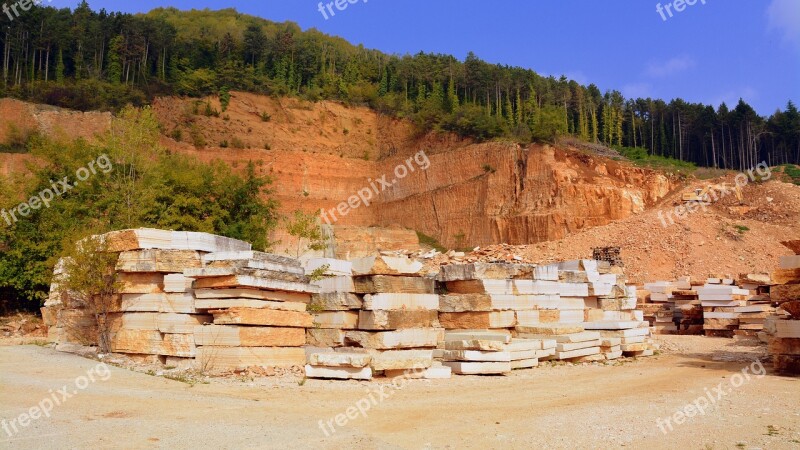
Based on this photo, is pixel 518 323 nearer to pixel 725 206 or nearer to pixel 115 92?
pixel 725 206

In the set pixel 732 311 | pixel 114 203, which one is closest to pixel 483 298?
pixel 732 311

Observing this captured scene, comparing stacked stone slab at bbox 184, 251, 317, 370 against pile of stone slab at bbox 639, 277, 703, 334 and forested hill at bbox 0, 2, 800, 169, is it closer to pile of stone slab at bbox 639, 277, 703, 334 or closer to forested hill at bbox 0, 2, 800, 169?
pile of stone slab at bbox 639, 277, 703, 334

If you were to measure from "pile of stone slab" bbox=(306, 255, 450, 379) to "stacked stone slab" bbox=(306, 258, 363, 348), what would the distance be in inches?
0.7

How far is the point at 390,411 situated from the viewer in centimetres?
737

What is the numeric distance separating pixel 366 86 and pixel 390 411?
7114cm

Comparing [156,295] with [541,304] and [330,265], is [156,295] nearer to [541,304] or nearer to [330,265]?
[330,265]

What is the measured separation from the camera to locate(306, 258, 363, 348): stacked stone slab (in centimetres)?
1055

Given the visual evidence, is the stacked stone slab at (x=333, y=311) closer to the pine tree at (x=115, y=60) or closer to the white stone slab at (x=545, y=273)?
the white stone slab at (x=545, y=273)

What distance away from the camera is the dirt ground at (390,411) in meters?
5.87

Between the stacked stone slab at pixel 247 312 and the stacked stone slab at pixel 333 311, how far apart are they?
87 cm

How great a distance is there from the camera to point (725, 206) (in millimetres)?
44062

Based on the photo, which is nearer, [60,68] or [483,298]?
[483,298]

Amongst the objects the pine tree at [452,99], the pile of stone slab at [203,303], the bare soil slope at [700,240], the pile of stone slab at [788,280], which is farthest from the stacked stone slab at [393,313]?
the pine tree at [452,99]

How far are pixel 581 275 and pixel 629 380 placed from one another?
13.1 ft
